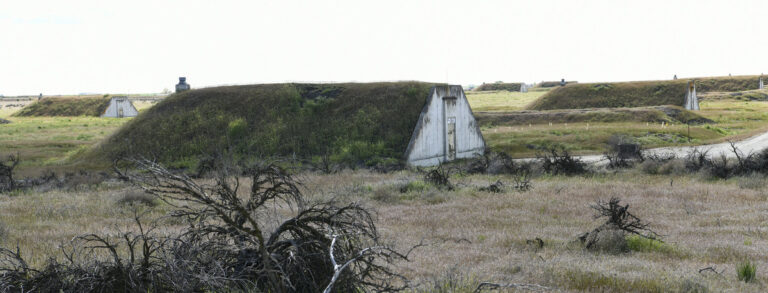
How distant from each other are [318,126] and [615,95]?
169 feet

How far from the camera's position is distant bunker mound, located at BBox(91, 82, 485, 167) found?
103 feet

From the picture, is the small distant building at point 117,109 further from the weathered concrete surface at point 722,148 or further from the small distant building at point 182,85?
the weathered concrete surface at point 722,148

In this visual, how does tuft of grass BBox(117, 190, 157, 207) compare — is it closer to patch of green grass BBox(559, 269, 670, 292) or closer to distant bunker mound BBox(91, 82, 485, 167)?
distant bunker mound BBox(91, 82, 485, 167)

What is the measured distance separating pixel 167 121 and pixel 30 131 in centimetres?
3065

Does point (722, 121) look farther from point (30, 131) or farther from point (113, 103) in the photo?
point (113, 103)

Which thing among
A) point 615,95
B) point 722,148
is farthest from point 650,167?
point 615,95

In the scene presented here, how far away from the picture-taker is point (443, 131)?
3256cm

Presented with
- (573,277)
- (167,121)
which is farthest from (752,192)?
(167,121)

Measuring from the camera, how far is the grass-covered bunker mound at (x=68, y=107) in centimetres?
9444

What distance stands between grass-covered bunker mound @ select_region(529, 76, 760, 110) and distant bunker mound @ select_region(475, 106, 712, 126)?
547 inches

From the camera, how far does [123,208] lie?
657 inches

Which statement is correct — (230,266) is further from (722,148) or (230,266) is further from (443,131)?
(722,148)

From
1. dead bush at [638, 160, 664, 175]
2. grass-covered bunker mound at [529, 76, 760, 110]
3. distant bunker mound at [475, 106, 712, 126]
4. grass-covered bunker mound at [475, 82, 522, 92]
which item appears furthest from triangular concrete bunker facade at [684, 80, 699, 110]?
grass-covered bunker mound at [475, 82, 522, 92]

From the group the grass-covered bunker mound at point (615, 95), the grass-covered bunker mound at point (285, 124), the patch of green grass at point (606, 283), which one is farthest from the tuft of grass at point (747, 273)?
the grass-covered bunker mound at point (615, 95)
